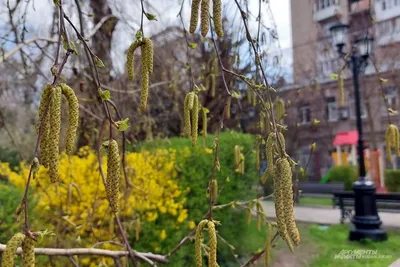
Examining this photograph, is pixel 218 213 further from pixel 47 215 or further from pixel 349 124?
pixel 349 124

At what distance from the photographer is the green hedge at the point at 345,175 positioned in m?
11.1

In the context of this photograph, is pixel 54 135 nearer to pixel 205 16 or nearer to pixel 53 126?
pixel 53 126

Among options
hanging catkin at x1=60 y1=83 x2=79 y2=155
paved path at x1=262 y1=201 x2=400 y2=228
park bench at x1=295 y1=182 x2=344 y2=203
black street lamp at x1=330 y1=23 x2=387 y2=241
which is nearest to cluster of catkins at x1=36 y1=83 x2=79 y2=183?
hanging catkin at x1=60 y1=83 x2=79 y2=155

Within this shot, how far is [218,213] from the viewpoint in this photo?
4535 millimetres

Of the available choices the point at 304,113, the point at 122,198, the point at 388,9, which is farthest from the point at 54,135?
the point at 304,113

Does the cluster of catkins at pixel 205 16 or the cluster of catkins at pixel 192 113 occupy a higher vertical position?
the cluster of catkins at pixel 205 16

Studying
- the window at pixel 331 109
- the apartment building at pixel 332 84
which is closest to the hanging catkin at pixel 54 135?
the apartment building at pixel 332 84

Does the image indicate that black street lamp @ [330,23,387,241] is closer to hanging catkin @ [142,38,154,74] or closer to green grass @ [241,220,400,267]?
green grass @ [241,220,400,267]

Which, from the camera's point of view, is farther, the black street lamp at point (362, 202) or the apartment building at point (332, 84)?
the apartment building at point (332, 84)

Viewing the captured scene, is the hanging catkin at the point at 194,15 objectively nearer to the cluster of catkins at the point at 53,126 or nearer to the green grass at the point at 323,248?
the cluster of catkins at the point at 53,126

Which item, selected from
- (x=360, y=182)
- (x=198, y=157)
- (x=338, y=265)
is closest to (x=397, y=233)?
(x=360, y=182)

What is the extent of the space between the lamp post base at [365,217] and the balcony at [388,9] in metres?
8.01

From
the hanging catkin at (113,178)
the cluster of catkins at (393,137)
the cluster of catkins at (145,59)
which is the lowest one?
the hanging catkin at (113,178)

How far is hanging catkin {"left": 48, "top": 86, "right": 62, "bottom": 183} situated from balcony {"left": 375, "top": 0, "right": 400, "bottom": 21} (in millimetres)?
12987
